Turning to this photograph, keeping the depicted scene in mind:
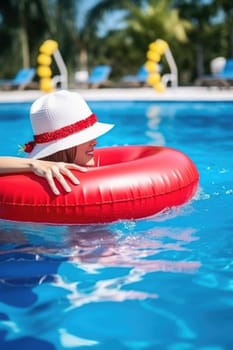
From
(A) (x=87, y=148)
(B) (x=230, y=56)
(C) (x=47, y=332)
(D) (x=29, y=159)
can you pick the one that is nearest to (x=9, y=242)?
(D) (x=29, y=159)

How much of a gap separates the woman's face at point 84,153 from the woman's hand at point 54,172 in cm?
24

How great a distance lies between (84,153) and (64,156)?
4.9 inches

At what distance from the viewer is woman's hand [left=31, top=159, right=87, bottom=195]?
3.25 m

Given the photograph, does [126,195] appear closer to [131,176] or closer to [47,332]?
[131,176]

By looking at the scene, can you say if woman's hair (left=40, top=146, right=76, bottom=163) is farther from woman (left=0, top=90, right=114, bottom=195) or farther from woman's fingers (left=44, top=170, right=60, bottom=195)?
woman's fingers (left=44, top=170, right=60, bottom=195)

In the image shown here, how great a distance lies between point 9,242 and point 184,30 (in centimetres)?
2176

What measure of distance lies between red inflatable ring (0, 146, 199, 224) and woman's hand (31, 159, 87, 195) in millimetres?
42

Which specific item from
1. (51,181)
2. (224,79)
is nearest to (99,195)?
(51,181)

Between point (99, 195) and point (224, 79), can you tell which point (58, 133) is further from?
point (224, 79)

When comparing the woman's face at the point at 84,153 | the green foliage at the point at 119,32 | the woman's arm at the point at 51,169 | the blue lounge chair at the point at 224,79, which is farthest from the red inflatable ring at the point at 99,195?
the green foliage at the point at 119,32

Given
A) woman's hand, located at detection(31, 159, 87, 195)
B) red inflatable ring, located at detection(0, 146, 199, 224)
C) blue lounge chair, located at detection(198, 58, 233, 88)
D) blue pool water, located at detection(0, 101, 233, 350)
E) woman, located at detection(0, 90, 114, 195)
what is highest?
woman, located at detection(0, 90, 114, 195)

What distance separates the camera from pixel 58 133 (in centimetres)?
338

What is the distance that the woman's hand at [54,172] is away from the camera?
10.7 feet

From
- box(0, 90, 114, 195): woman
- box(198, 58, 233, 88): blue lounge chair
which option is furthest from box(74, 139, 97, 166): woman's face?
box(198, 58, 233, 88): blue lounge chair
